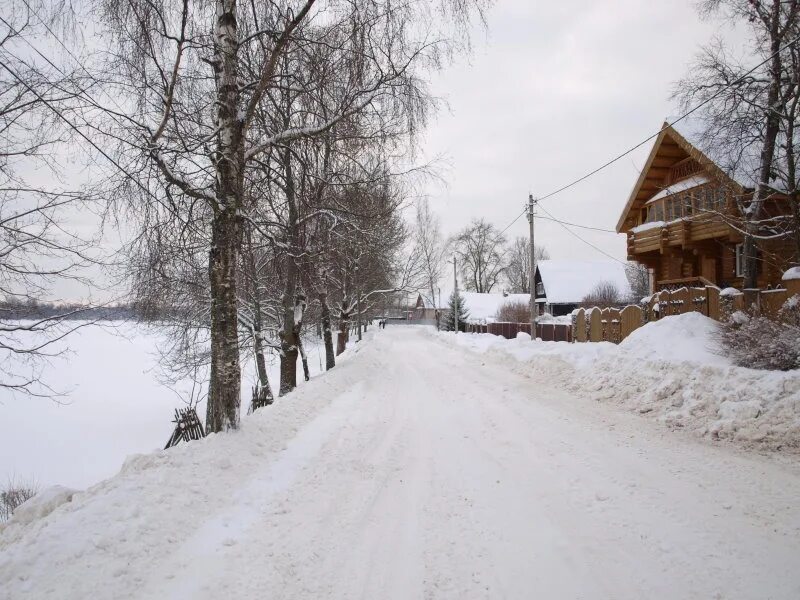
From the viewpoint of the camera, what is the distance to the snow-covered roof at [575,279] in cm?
4009

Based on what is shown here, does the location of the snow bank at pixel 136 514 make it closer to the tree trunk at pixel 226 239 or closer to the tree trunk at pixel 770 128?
the tree trunk at pixel 226 239

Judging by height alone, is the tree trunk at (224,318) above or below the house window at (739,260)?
below

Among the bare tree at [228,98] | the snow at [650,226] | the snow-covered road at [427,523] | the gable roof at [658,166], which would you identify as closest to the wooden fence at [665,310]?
the gable roof at [658,166]

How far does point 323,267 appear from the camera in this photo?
13.0 meters

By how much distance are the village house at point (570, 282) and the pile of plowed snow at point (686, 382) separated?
97.8 ft

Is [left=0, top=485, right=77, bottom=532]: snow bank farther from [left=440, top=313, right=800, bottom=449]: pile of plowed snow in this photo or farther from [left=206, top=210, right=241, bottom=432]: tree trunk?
[left=440, top=313, right=800, bottom=449]: pile of plowed snow

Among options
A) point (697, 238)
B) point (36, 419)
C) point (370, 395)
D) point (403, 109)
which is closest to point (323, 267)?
point (370, 395)

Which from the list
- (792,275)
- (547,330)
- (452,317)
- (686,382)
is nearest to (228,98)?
(686,382)

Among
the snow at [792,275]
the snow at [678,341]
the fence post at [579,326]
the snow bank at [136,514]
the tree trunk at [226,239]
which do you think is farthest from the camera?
the fence post at [579,326]

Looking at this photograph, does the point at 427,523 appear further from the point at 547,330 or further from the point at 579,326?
the point at 547,330

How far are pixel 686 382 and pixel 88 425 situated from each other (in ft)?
71.2

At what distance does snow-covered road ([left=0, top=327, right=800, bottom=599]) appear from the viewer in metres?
2.76

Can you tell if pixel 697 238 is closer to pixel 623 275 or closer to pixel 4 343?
pixel 4 343

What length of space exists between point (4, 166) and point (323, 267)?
25.7 ft
